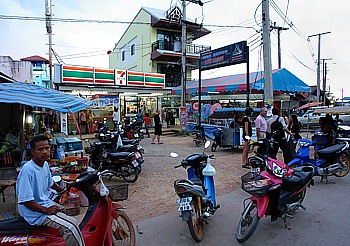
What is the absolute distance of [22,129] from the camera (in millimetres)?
8102

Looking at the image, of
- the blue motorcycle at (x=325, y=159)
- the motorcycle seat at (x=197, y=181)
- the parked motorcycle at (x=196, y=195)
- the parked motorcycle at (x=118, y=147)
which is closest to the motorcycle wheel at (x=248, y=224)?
the parked motorcycle at (x=196, y=195)

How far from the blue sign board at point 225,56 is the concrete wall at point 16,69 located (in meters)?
8.89

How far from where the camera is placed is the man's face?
265cm

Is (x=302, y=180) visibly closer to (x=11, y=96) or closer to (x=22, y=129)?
(x=11, y=96)

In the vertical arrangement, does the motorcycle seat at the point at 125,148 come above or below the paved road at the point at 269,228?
above

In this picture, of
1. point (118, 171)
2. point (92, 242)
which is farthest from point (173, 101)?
point (92, 242)

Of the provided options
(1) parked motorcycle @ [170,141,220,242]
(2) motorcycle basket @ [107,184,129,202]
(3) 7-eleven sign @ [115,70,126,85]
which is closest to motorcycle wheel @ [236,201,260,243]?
(1) parked motorcycle @ [170,141,220,242]

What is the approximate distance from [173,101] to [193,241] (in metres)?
19.8

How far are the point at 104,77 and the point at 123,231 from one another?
1507 cm

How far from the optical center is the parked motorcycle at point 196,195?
349 centimetres

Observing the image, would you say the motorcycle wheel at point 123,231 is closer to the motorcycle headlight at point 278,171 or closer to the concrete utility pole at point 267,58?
the motorcycle headlight at point 278,171

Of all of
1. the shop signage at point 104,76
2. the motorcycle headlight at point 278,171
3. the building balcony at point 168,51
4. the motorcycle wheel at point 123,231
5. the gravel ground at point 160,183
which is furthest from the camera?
the building balcony at point 168,51

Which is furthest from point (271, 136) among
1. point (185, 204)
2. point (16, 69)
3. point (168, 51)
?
point (168, 51)

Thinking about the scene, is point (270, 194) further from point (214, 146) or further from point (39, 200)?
point (214, 146)
